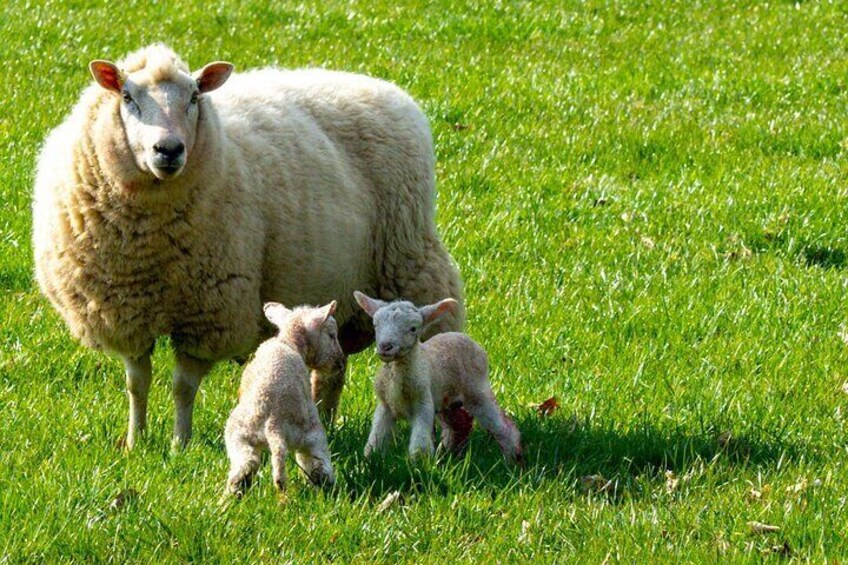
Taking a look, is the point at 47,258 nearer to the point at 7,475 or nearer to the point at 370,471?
the point at 7,475

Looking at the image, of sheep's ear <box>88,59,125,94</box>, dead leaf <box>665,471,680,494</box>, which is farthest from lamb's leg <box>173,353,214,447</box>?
dead leaf <box>665,471,680,494</box>

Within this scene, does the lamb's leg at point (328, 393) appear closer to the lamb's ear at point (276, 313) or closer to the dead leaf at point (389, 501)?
the lamb's ear at point (276, 313)

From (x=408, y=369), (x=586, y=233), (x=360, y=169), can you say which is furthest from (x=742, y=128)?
(x=408, y=369)

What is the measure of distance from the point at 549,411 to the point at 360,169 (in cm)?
138

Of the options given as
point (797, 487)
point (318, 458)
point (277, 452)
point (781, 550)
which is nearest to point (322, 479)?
point (318, 458)

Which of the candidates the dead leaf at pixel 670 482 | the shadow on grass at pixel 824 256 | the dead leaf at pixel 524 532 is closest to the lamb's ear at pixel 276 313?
the dead leaf at pixel 524 532

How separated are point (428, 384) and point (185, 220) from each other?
1155 mm

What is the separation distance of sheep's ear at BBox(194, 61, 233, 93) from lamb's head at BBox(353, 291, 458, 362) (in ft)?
3.43

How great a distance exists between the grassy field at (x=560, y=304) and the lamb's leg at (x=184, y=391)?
12cm

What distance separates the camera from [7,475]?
188 inches

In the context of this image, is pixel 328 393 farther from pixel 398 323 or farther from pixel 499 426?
pixel 398 323

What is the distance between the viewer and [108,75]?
209 inches

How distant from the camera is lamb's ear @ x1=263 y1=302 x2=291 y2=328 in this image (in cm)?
511

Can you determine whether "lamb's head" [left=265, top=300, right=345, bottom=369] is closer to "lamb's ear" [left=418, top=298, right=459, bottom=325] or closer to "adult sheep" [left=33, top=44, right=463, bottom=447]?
"adult sheep" [left=33, top=44, right=463, bottom=447]
